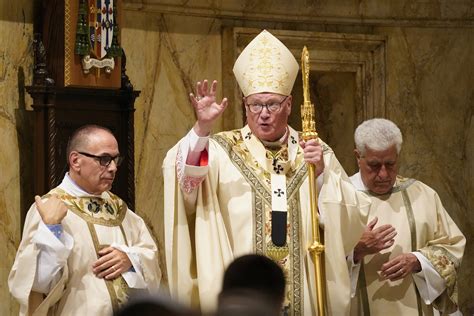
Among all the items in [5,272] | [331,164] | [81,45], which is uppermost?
[81,45]

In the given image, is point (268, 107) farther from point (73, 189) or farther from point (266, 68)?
point (73, 189)

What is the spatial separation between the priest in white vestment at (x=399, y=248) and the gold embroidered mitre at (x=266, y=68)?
2.06 ft

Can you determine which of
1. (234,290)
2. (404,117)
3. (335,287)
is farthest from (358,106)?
(234,290)

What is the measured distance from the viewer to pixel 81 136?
6559mm

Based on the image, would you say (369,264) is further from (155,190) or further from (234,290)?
(234,290)

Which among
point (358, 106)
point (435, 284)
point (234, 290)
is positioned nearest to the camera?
point (234, 290)

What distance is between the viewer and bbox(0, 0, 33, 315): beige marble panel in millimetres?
8125

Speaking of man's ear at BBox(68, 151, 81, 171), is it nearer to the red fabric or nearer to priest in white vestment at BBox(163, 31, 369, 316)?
priest in white vestment at BBox(163, 31, 369, 316)

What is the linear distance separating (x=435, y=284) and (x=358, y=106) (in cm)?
317

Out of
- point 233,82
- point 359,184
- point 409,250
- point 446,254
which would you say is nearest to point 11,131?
point 233,82

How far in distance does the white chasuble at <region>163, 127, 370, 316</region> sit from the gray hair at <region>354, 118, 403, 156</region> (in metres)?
0.41

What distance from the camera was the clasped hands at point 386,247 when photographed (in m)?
6.86

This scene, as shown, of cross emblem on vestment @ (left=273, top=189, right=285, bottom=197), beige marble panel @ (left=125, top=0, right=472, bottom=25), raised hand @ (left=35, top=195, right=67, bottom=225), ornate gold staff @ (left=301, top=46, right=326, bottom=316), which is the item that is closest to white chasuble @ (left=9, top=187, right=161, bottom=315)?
raised hand @ (left=35, top=195, right=67, bottom=225)

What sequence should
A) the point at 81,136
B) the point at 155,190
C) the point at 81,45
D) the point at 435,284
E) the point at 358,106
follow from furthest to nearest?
1. the point at 358,106
2. the point at 155,190
3. the point at 81,45
4. the point at 435,284
5. the point at 81,136
